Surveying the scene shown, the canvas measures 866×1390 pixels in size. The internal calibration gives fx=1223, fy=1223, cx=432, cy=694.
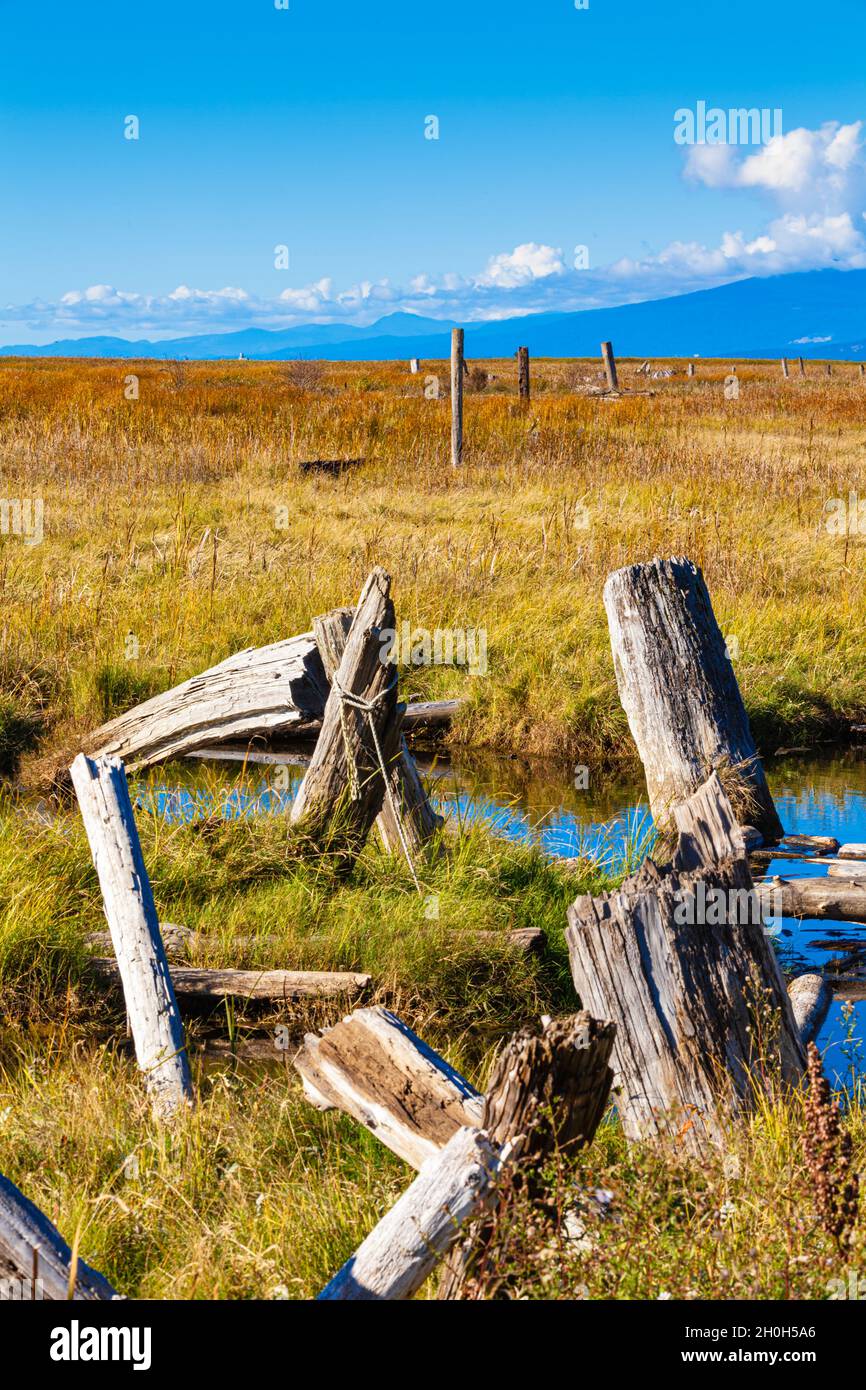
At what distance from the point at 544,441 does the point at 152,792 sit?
45.1 feet

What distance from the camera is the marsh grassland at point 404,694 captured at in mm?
2791

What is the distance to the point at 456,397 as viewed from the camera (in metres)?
16.5

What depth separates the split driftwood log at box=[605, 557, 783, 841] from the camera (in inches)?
254

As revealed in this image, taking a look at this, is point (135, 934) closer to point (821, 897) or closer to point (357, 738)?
point (357, 738)

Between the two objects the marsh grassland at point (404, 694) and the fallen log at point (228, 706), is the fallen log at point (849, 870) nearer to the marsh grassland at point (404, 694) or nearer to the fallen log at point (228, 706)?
the marsh grassland at point (404, 694)

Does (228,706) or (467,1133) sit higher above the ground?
(228,706)

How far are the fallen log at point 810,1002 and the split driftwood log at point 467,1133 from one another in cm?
189

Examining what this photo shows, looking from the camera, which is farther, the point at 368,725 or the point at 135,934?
the point at 368,725

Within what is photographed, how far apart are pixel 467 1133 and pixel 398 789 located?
10.5 ft

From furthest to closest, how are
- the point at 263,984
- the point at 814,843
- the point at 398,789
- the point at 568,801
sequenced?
the point at 568,801, the point at 814,843, the point at 398,789, the point at 263,984

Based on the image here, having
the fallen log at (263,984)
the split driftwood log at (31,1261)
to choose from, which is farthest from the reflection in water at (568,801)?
the split driftwood log at (31,1261)

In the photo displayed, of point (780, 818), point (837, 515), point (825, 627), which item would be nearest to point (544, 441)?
point (837, 515)

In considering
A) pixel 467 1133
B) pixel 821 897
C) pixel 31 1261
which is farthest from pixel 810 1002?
pixel 31 1261

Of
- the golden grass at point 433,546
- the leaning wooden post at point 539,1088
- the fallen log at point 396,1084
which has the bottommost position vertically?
the fallen log at point 396,1084
